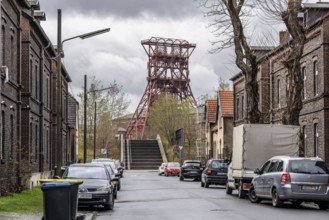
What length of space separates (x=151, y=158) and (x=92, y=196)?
6914cm

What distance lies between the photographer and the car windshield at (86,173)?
23.7 m

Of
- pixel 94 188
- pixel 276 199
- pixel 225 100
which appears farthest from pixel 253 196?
pixel 225 100

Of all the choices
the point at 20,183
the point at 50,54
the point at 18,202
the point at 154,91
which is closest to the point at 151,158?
the point at 154,91

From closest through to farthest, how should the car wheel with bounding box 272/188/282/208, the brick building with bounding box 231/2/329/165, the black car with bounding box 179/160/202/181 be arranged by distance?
the car wheel with bounding box 272/188/282/208, the brick building with bounding box 231/2/329/165, the black car with bounding box 179/160/202/181

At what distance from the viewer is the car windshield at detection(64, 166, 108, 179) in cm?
2372

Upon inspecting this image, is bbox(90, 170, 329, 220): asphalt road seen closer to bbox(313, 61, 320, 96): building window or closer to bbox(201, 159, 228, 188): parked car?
bbox(201, 159, 228, 188): parked car

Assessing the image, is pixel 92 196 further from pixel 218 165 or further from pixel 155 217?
pixel 218 165

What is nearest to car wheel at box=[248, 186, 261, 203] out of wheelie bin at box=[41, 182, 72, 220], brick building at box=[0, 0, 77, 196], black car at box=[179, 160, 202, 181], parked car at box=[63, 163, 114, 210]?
parked car at box=[63, 163, 114, 210]

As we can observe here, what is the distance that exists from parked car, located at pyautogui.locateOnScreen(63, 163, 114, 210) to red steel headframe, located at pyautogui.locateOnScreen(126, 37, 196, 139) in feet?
286

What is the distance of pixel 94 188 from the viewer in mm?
22562

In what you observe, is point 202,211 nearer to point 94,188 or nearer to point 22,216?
point 94,188

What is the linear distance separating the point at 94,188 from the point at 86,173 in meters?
1.43

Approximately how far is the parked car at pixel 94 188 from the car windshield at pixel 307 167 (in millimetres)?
5965

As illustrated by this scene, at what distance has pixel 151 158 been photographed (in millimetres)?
→ 91562
